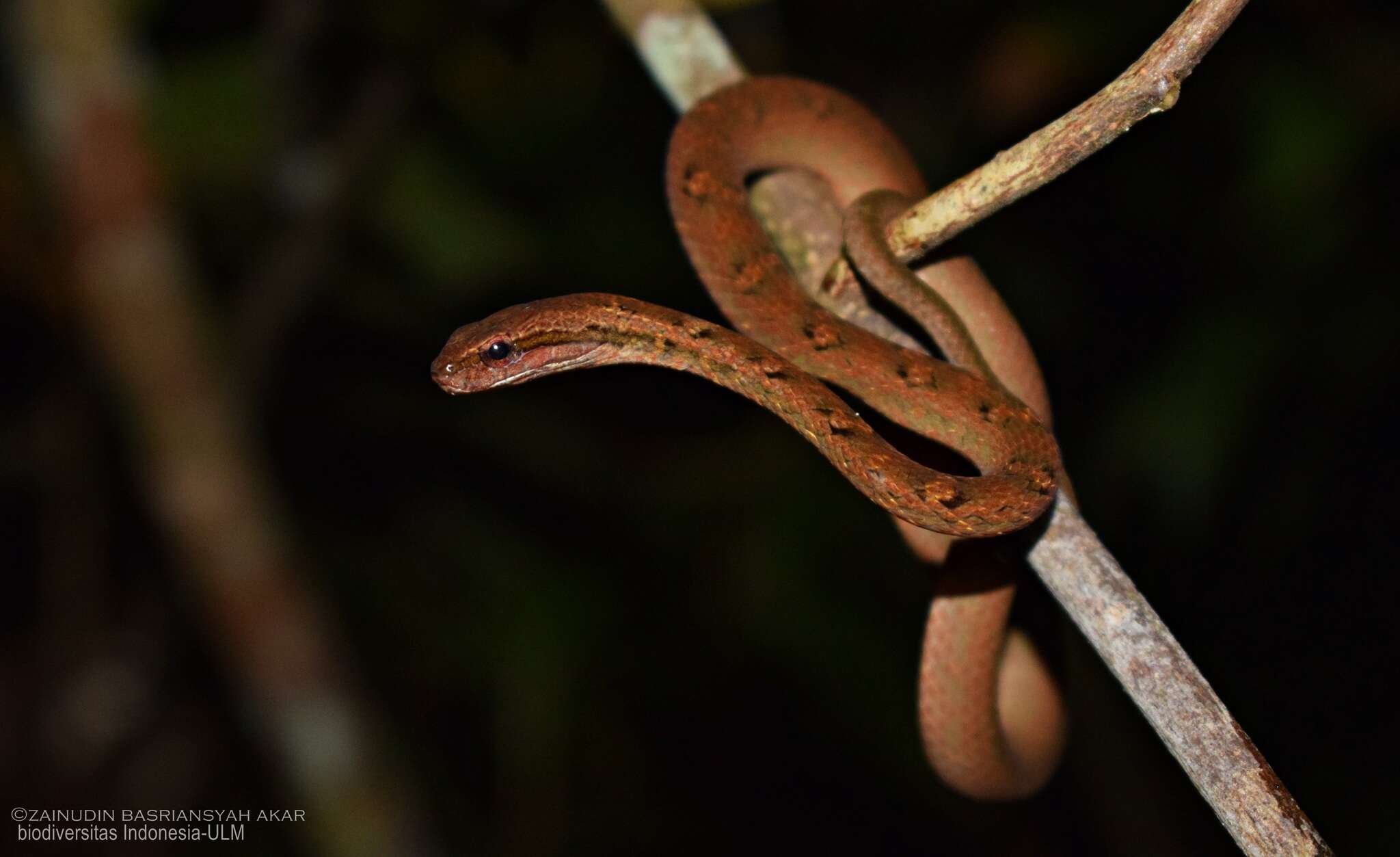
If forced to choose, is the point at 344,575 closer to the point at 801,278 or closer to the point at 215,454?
the point at 215,454

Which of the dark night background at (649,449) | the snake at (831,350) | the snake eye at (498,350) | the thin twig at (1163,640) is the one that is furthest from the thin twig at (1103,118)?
the dark night background at (649,449)

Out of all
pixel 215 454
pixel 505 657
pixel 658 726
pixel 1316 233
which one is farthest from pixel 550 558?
pixel 1316 233

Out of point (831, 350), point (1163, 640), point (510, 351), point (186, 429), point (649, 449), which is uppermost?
point (186, 429)

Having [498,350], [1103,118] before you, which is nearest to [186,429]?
[498,350]

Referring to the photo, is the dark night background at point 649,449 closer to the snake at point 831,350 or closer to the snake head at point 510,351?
the snake at point 831,350

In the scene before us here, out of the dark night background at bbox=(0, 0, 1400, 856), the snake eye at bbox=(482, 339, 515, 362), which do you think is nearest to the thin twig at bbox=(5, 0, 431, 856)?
the dark night background at bbox=(0, 0, 1400, 856)

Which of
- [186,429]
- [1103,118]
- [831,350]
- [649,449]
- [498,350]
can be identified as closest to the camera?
[1103,118]

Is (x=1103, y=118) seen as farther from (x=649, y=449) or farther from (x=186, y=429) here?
(x=649, y=449)
